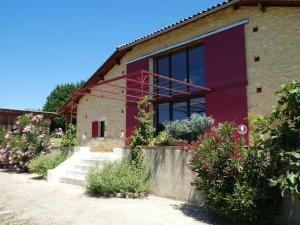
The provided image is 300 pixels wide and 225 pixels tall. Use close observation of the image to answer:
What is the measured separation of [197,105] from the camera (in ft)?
44.3

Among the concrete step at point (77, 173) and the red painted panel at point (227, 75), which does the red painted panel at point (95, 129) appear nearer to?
the concrete step at point (77, 173)

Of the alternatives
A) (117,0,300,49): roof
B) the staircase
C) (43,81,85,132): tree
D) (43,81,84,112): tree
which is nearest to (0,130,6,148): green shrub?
the staircase

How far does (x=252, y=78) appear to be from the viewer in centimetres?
1143

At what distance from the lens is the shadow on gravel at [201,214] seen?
6447 mm

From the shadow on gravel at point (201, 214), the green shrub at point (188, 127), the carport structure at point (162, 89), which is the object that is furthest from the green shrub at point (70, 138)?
the shadow on gravel at point (201, 214)

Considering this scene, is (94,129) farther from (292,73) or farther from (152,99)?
(292,73)

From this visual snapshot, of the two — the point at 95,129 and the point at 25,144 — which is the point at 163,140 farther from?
the point at 95,129

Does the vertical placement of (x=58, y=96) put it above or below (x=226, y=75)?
above

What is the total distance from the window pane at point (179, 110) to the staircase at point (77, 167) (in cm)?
385

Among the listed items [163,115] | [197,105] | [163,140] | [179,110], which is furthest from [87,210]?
[163,115]

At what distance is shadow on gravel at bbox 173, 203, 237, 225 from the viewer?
21.2 ft

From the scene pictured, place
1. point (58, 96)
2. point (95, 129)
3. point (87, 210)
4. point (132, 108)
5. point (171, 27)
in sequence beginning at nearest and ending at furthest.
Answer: point (87, 210) < point (171, 27) < point (132, 108) < point (95, 129) < point (58, 96)

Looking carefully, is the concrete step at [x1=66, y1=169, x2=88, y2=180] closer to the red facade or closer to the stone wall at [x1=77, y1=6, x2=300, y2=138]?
the red facade

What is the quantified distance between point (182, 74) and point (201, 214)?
8.49 metres
